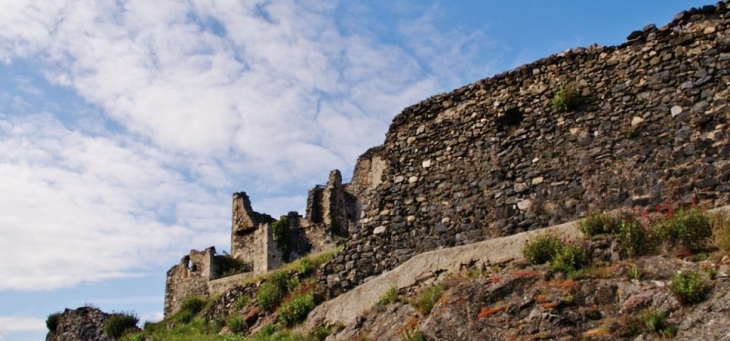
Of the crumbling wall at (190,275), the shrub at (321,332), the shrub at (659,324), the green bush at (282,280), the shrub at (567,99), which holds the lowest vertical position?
the shrub at (659,324)

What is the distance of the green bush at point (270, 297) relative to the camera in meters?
14.4

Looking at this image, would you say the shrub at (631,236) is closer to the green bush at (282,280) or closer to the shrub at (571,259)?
the shrub at (571,259)

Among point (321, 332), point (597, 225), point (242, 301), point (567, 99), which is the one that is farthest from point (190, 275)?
point (597, 225)

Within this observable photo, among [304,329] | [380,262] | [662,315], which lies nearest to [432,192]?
[380,262]

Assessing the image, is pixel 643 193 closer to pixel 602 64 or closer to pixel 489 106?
pixel 602 64

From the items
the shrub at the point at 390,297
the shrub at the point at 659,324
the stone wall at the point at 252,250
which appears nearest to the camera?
the shrub at the point at 659,324

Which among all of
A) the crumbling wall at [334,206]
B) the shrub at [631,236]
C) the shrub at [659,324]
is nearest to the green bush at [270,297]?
the shrub at [631,236]

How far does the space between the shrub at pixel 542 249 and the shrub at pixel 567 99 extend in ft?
9.04

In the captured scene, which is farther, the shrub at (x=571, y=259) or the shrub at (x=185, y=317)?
the shrub at (x=185, y=317)

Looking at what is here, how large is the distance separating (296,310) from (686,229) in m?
6.69

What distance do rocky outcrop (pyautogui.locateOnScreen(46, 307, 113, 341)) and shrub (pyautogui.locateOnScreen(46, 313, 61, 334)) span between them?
3.0 inches

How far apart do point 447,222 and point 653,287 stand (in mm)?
4686

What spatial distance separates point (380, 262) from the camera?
13.4 meters

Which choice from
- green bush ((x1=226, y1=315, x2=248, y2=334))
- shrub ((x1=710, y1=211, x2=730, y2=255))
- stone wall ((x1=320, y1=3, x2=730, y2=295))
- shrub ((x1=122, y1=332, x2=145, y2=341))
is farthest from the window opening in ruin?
shrub ((x1=122, y1=332, x2=145, y2=341))
